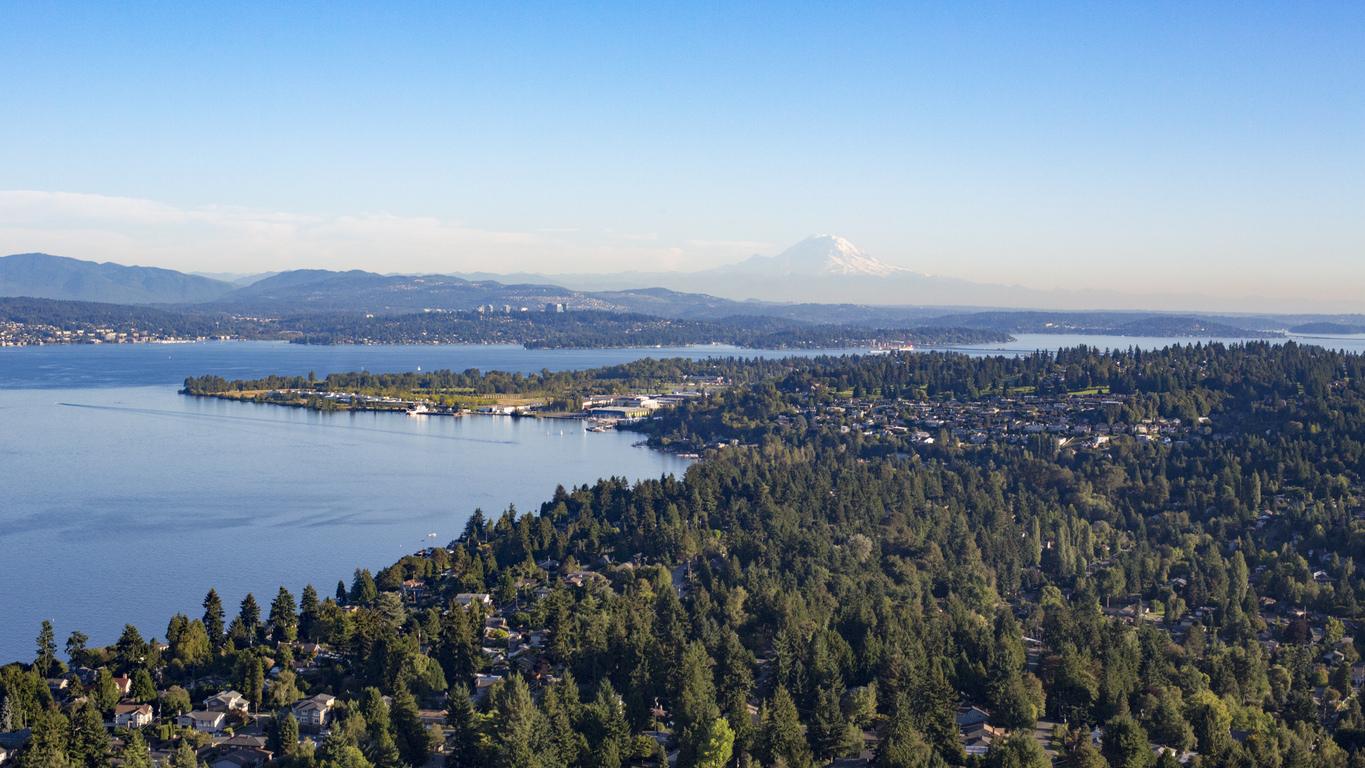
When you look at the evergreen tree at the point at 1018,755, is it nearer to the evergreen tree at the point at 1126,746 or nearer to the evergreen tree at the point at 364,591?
the evergreen tree at the point at 1126,746

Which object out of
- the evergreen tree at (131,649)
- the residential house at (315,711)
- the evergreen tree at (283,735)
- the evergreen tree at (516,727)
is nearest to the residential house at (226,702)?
the residential house at (315,711)

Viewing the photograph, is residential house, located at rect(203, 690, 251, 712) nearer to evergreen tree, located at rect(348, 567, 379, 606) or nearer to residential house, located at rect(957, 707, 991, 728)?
evergreen tree, located at rect(348, 567, 379, 606)

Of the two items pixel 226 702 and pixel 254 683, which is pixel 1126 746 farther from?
pixel 226 702

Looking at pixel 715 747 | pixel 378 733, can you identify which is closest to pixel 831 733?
pixel 715 747

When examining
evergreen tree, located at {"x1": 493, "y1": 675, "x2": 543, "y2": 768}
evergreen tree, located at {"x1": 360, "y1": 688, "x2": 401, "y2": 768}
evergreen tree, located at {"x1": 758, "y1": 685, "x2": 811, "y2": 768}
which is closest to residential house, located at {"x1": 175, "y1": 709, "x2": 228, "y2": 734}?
evergreen tree, located at {"x1": 360, "y1": 688, "x2": 401, "y2": 768}

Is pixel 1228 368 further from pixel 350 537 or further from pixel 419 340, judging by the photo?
pixel 419 340
